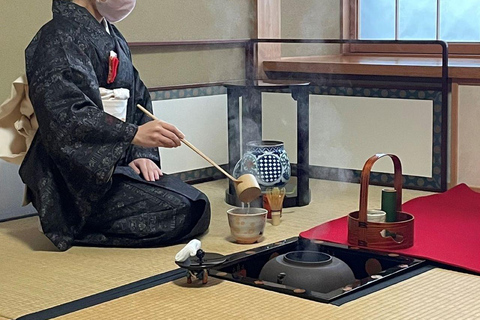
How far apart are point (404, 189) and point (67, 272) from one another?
2052mm

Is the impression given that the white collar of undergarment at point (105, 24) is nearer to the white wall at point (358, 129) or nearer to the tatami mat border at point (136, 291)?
the tatami mat border at point (136, 291)

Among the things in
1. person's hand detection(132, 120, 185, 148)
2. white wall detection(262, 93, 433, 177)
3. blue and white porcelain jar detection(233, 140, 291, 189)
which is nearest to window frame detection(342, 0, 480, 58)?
white wall detection(262, 93, 433, 177)

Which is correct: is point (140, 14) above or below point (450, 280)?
above

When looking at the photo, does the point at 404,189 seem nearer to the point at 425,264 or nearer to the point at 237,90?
the point at 237,90

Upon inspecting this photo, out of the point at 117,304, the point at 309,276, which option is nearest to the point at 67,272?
the point at 117,304

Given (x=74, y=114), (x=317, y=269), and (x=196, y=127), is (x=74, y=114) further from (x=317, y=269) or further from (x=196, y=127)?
(x=196, y=127)

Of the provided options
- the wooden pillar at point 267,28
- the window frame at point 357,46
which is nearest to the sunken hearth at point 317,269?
the wooden pillar at point 267,28

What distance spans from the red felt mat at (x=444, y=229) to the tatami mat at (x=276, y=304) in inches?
9.3

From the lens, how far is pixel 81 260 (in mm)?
3010

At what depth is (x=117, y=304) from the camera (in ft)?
8.04

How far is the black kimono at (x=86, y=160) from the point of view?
3039 millimetres

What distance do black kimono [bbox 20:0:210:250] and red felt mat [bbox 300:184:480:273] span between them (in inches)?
21.0

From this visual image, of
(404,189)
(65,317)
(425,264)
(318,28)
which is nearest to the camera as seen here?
(65,317)

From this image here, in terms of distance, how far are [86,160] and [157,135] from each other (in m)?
0.28
